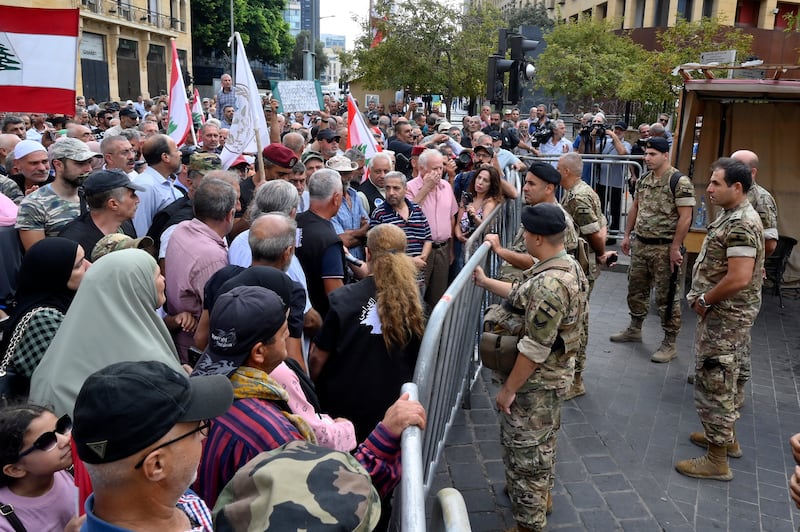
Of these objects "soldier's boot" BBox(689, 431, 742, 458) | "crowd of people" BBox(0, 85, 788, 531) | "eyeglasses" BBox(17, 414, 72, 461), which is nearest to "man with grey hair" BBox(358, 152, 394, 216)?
"crowd of people" BBox(0, 85, 788, 531)

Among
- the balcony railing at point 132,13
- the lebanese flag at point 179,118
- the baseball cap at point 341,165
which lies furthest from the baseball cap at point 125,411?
the balcony railing at point 132,13

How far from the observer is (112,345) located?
2.60 m

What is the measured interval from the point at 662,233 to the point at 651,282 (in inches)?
22.4

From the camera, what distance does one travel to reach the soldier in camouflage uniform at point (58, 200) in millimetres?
4586

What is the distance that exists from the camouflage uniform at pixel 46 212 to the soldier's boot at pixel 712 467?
475 centimetres

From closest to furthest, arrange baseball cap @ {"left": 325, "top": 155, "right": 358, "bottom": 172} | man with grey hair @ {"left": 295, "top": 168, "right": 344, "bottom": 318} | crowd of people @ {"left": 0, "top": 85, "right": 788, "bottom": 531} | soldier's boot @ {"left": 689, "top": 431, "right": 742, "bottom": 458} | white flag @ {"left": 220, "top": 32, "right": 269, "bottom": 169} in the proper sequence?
crowd of people @ {"left": 0, "top": 85, "right": 788, "bottom": 531} < man with grey hair @ {"left": 295, "top": 168, "right": 344, "bottom": 318} < soldier's boot @ {"left": 689, "top": 431, "right": 742, "bottom": 458} < baseball cap @ {"left": 325, "top": 155, "right": 358, "bottom": 172} < white flag @ {"left": 220, "top": 32, "right": 269, "bottom": 169}

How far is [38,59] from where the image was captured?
5793 mm

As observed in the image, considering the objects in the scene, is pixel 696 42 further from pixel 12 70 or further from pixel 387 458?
pixel 387 458

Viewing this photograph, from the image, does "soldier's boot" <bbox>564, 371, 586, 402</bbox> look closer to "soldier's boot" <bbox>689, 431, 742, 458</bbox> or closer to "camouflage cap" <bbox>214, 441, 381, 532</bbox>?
"soldier's boot" <bbox>689, 431, 742, 458</bbox>

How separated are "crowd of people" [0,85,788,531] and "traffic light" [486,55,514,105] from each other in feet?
14.8

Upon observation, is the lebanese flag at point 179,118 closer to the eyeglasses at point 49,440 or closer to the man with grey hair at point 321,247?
the man with grey hair at point 321,247

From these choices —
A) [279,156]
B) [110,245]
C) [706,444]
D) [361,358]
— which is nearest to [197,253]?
[110,245]

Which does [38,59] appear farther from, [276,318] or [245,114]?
[276,318]

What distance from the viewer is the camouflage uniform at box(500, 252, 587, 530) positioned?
3.63 meters
